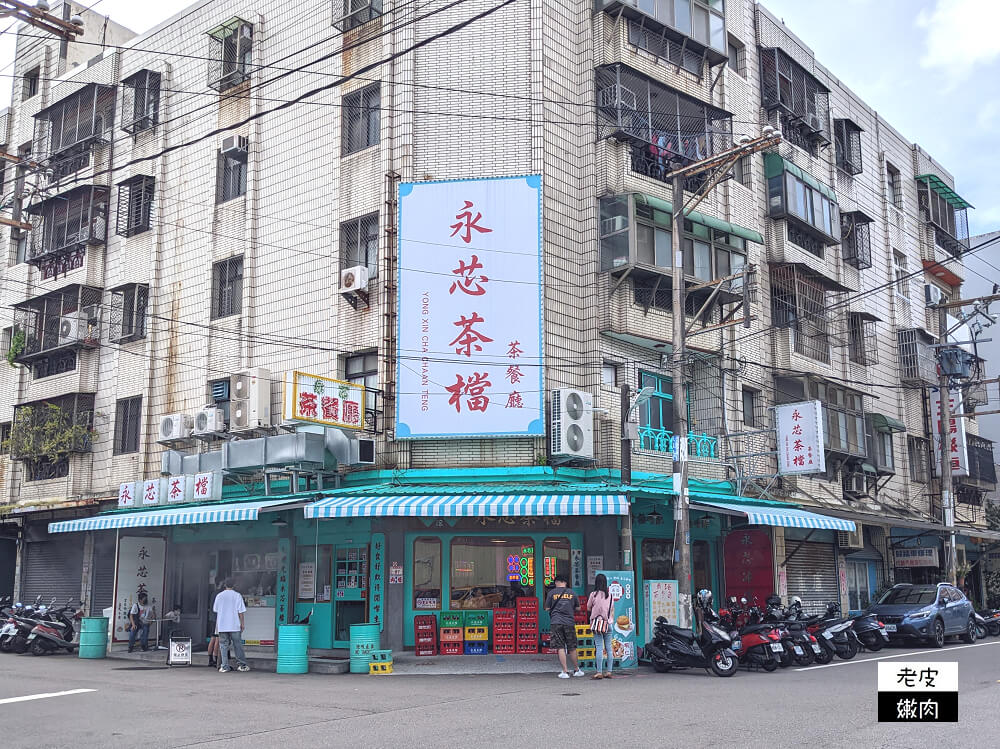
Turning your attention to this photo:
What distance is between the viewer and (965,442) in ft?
103

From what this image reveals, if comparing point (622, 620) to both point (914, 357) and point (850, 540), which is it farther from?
point (914, 357)

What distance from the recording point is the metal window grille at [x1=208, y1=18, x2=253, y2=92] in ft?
78.3

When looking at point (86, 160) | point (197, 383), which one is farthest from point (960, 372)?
point (86, 160)

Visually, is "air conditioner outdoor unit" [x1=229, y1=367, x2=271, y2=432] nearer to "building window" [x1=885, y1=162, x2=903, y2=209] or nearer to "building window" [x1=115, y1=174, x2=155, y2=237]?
"building window" [x1=115, y1=174, x2=155, y2=237]

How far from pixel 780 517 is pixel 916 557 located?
10.9 meters

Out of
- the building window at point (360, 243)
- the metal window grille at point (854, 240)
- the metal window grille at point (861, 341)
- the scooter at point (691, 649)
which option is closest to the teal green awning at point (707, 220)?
the building window at point (360, 243)

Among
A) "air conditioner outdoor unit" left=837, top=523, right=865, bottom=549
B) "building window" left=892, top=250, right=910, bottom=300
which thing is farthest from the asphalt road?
"building window" left=892, top=250, right=910, bottom=300

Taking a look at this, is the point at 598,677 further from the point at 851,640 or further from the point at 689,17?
the point at 689,17

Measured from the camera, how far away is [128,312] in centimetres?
2552

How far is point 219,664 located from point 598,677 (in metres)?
7.28

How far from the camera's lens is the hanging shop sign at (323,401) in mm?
Answer: 18250

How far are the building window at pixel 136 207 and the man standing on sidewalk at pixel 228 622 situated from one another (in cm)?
1222

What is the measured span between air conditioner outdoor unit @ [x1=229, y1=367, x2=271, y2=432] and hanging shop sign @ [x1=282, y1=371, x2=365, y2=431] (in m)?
1.97

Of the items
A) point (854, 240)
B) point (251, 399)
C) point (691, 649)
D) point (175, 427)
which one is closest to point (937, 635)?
point (691, 649)
